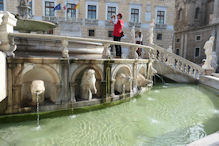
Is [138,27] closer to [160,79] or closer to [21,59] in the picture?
[160,79]

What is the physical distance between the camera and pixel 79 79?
16.8ft

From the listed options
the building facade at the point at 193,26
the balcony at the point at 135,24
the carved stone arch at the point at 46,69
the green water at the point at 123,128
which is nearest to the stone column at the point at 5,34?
the carved stone arch at the point at 46,69

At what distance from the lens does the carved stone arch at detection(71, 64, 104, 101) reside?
15.9 feet

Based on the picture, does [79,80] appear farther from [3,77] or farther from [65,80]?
[3,77]

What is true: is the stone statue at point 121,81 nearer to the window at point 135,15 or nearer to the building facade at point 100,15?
the building facade at point 100,15

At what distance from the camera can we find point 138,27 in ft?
81.1

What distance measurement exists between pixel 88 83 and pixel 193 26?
37322 mm

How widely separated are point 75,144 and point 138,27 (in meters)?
23.5

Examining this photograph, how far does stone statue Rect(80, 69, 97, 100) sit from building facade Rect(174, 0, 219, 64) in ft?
97.9

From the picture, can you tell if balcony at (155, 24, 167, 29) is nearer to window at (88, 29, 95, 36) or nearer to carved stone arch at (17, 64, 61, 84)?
window at (88, 29, 95, 36)

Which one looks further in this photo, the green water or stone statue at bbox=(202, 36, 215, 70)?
stone statue at bbox=(202, 36, 215, 70)

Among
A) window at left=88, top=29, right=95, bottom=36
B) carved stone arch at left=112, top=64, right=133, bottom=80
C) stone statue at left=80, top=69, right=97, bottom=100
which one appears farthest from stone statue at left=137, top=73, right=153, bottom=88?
window at left=88, top=29, right=95, bottom=36

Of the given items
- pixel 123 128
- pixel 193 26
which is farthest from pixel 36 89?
pixel 193 26

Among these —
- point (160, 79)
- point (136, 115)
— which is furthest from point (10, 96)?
point (160, 79)
